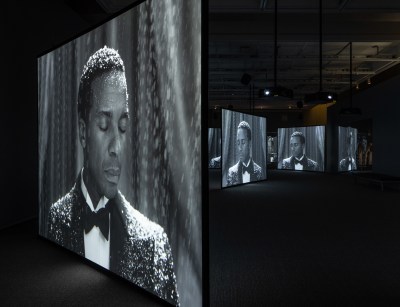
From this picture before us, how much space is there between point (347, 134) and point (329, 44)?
7158mm

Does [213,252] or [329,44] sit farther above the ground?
[329,44]

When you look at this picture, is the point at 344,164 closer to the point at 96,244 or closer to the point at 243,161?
the point at 243,161

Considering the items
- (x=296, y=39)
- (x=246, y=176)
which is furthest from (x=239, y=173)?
(x=296, y=39)

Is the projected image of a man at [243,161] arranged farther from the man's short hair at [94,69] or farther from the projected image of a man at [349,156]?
the projected image of a man at [349,156]

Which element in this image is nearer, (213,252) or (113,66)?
(113,66)

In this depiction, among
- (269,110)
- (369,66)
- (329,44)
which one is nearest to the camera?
(329,44)

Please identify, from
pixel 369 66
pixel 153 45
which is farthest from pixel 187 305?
pixel 369 66

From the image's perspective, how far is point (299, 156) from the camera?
681 inches

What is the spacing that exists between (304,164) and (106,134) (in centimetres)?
1543

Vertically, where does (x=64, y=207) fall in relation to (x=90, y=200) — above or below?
below

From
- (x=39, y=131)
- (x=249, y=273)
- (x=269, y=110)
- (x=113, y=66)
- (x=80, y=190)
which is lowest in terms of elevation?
(x=249, y=273)

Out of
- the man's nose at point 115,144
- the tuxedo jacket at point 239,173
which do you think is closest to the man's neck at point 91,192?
the man's nose at point 115,144

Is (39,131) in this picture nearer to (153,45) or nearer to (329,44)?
(153,45)

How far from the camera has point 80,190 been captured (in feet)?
11.4
